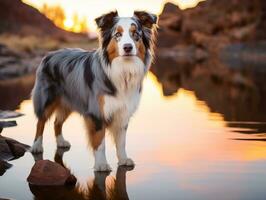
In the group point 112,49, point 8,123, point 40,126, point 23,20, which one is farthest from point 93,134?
point 23,20

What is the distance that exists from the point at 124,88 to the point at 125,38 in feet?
2.42

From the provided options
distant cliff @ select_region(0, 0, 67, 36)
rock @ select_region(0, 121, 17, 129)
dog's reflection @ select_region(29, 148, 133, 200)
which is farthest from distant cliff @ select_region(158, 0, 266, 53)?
dog's reflection @ select_region(29, 148, 133, 200)

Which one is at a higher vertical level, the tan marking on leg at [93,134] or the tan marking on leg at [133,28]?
the tan marking on leg at [133,28]

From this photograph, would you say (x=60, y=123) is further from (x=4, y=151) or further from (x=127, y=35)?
(x=127, y=35)

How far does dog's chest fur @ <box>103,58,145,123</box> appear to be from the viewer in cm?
741

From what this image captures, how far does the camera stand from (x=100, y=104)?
7.66 meters

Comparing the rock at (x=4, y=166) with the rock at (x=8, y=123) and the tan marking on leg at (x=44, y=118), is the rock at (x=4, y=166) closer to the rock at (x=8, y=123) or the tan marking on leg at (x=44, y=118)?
the tan marking on leg at (x=44, y=118)

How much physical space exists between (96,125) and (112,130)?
1.03 ft

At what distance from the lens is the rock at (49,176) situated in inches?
275

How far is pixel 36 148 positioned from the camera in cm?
896

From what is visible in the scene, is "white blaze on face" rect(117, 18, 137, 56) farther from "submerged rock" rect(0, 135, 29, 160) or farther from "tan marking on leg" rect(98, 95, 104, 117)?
"submerged rock" rect(0, 135, 29, 160)

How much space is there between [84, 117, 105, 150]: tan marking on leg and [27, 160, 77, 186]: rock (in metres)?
0.88

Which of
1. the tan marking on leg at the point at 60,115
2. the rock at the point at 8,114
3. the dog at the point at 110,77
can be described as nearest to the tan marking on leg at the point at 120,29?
the dog at the point at 110,77

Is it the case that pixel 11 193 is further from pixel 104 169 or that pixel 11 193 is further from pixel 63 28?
pixel 63 28
